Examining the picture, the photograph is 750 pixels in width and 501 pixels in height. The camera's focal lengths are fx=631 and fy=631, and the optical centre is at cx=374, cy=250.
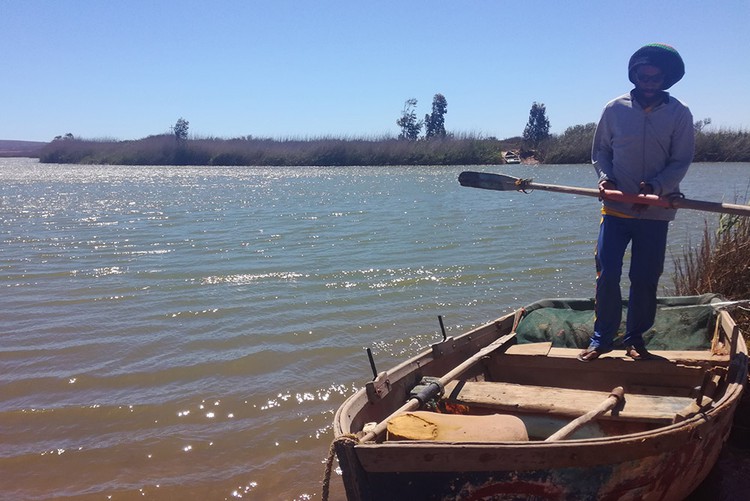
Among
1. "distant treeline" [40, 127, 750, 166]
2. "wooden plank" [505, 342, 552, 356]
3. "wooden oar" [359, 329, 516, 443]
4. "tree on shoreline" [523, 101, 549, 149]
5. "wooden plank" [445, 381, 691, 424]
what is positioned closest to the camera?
"wooden oar" [359, 329, 516, 443]

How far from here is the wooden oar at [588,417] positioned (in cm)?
284

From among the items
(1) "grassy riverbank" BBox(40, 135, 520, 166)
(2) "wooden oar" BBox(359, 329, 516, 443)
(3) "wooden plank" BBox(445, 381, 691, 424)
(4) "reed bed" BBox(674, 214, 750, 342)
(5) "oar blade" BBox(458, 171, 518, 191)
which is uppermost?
(1) "grassy riverbank" BBox(40, 135, 520, 166)

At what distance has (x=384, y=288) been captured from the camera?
349 inches

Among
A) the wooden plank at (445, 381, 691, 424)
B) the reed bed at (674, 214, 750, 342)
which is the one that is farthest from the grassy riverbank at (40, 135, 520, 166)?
the wooden plank at (445, 381, 691, 424)

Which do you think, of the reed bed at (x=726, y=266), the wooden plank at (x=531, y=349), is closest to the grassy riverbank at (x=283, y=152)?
the reed bed at (x=726, y=266)

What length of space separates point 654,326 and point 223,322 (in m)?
4.78

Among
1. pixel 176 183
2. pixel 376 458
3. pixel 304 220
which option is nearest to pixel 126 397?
pixel 376 458

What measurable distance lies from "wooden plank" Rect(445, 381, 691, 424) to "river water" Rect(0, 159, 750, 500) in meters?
1.12

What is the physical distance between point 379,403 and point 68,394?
3527 millimetres

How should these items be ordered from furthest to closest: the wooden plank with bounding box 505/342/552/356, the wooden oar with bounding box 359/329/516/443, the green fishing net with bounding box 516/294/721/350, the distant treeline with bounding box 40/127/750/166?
the distant treeline with bounding box 40/127/750/166 → the green fishing net with bounding box 516/294/721/350 → the wooden plank with bounding box 505/342/552/356 → the wooden oar with bounding box 359/329/516/443

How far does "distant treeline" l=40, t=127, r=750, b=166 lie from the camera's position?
125 ft

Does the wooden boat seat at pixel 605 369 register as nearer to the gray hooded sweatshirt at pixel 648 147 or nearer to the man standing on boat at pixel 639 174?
the man standing on boat at pixel 639 174

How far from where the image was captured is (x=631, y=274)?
423 cm

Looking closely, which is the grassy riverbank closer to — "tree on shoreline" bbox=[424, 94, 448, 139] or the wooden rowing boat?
"tree on shoreline" bbox=[424, 94, 448, 139]
